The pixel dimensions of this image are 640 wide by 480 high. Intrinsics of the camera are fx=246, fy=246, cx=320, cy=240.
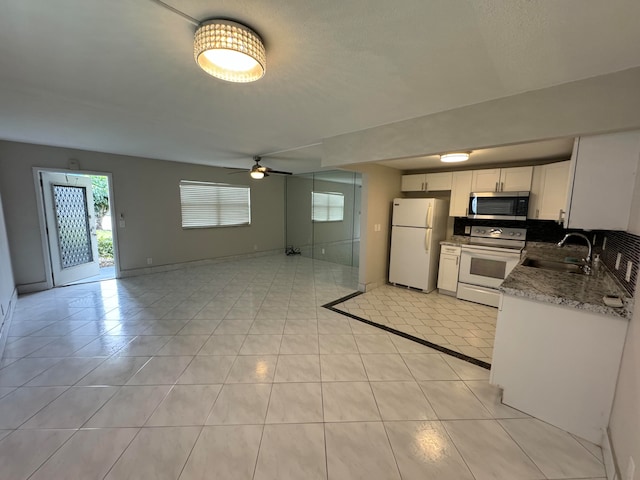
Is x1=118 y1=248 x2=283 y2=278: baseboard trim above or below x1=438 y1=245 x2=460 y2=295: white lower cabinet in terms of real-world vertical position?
below

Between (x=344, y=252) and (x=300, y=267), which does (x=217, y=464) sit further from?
(x=344, y=252)

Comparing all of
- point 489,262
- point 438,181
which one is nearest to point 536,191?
point 489,262

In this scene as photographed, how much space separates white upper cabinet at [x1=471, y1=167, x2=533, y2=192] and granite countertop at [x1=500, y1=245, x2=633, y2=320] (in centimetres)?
154

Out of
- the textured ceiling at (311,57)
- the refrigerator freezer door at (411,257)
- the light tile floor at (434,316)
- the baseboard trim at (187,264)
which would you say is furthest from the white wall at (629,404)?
the baseboard trim at (187,264)

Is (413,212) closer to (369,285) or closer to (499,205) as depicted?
(499,205)

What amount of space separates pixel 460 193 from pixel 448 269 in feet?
4.21

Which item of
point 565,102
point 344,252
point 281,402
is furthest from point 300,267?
point 565,102

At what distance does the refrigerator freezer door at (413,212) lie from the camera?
408 centimetres

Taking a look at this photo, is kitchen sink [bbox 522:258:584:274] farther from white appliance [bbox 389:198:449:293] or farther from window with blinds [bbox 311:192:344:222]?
window with blinds [bbox 311:192:344:222]

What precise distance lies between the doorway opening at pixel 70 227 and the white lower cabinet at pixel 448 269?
6.09 m

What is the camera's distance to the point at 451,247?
4.08 metres

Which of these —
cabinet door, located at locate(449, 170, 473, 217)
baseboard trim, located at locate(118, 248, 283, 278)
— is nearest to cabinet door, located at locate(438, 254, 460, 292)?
cabinet door, located at locate(449, 170, 473, 217)

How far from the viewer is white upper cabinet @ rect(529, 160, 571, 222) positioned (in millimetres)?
3241

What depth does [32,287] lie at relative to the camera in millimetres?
4105
